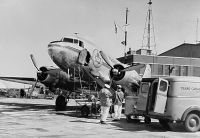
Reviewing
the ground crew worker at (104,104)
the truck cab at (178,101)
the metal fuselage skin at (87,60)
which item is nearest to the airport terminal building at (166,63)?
the metal fuselage skin at (87,60)

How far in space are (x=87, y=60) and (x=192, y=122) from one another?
7.80m

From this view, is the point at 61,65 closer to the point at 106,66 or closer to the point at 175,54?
the point at 106,66

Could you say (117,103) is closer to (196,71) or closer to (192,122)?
(192,122)

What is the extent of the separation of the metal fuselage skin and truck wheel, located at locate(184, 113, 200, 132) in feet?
22.1

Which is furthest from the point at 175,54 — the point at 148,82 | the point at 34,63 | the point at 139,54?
the point at 148,82

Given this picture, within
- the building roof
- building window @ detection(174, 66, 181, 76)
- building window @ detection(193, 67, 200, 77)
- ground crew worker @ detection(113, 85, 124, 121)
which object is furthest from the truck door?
the building roof

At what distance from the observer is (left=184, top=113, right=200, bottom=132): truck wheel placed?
40.1ft

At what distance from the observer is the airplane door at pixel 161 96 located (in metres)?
12.1

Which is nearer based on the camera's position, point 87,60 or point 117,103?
point 117,103

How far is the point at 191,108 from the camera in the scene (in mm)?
12250

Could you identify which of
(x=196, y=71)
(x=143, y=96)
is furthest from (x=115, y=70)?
(x=196, y=71)

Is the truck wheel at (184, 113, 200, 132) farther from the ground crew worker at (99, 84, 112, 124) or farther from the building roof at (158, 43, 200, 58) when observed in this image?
the building roof at (158, 43, 200, 58)

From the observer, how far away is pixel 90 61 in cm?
1836

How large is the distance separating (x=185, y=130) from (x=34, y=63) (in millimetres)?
13129
